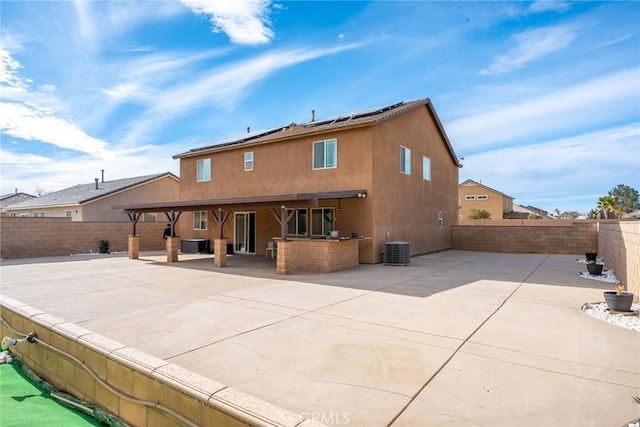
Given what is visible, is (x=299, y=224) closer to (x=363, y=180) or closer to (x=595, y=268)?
(x=363, y=180)

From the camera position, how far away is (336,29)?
44.3ft

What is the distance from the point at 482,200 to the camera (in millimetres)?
42031

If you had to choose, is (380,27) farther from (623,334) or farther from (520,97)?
(623,334)

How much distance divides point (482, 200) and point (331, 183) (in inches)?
1319

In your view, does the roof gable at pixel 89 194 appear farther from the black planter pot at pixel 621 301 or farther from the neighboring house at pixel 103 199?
the black planter pot at pixel 621 301

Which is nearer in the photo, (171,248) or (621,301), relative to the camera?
(621,301)

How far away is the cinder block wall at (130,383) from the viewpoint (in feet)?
9.75

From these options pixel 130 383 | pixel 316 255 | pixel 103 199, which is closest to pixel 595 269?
pixel 316 255

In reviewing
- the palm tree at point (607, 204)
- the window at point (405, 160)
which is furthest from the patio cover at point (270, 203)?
the palm tree at point (607, 204)

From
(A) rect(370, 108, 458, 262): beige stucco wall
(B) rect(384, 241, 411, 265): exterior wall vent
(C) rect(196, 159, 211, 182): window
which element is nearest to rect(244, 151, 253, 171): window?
(C) rect(196, 159, 211, 182): window

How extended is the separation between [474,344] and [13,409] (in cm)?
604

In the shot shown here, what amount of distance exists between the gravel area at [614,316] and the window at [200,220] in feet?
56.5

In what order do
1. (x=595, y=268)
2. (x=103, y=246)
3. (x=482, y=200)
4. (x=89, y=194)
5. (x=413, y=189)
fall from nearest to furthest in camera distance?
(x=595, y=268)
(x=413, y=189)
(x=103, y=246)
(x=89, y=194)
(x=482, y=200)

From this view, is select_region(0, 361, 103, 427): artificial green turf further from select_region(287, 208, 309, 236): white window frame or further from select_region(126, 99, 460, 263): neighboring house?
select_region(287, 208, 309, 236): white window frame
